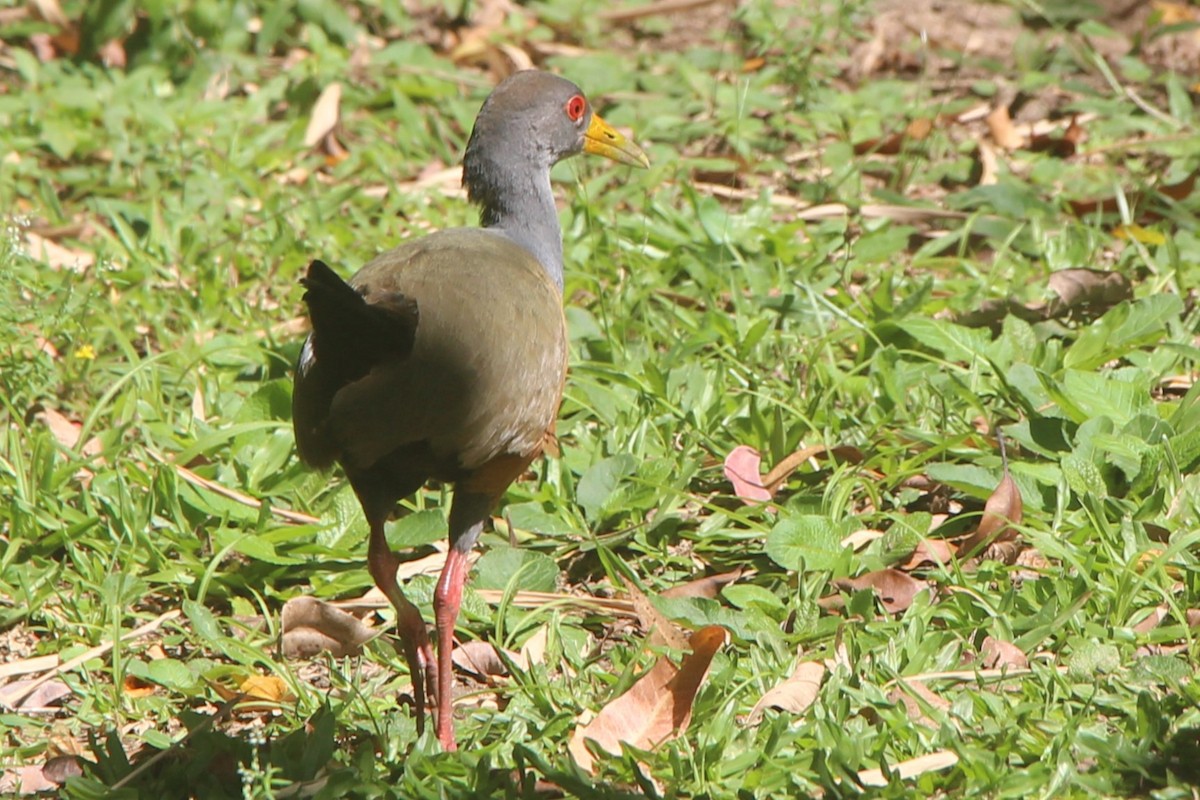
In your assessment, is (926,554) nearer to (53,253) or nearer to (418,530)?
(418,530)

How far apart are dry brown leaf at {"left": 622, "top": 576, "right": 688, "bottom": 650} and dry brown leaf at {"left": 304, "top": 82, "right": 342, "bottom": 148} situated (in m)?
3.59

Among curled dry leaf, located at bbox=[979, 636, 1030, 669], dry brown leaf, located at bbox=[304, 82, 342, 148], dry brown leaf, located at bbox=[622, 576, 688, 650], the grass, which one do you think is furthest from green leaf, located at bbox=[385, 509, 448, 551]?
dry brown leaf, located at bbox=[304, 82, 342, 148]

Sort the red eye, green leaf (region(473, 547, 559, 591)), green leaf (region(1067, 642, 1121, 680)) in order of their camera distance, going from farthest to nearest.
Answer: the red eye → green leaf (region(473, 547, 559, 591)) → green leaf (region(1067, 642, 1121, 680))

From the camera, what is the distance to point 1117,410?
4344 mm

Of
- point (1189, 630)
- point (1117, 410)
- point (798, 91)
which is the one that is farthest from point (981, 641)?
point (798, 91)

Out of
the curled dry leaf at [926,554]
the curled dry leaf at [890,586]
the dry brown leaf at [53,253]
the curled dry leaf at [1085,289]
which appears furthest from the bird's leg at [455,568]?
the dry brown leaf at [53,253]

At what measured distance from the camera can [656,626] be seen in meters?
3.89

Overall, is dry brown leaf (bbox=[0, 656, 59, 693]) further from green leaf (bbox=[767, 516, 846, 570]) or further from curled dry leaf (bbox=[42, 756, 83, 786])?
green leaf (bbox=[767, 516, 846, 570])

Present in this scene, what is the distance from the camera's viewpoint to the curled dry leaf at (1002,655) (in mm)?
3620

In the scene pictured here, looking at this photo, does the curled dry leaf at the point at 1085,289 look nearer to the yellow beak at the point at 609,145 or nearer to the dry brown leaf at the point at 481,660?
the yellow beak at the point at 609,145

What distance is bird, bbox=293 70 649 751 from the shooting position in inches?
134

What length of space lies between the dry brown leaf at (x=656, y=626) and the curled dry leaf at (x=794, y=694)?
1.12 ft

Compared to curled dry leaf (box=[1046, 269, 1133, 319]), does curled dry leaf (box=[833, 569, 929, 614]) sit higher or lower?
lower

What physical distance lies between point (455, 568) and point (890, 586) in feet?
3.81
